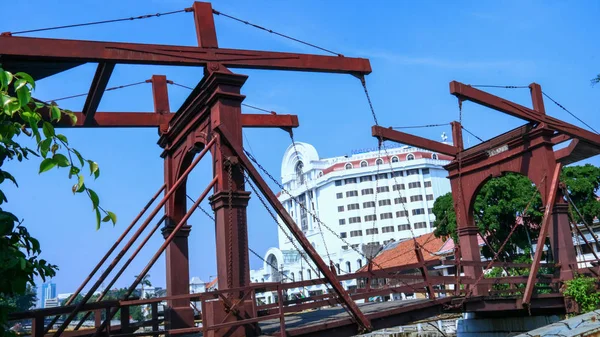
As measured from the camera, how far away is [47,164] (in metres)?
3.25

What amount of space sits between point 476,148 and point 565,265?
4.02m

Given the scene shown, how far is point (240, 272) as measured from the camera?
27.7 ft

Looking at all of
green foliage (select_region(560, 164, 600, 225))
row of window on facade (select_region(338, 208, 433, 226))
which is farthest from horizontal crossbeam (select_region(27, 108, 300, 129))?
row of window on facade (select_region(338, 208, 433, 226))

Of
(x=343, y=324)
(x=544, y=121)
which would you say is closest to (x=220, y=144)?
(x=343, y=324)

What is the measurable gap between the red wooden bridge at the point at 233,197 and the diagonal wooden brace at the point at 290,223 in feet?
0.07

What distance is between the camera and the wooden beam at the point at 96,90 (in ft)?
30.1

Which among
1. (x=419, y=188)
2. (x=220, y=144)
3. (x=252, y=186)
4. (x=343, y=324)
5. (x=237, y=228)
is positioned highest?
(x=419, y=188)

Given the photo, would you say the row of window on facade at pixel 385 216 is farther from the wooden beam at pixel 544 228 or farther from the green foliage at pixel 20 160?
the green foliage at pixel 20 160

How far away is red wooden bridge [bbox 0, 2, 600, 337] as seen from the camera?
821 centimetres

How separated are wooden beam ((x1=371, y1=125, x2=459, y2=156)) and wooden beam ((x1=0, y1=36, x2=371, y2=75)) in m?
3.77

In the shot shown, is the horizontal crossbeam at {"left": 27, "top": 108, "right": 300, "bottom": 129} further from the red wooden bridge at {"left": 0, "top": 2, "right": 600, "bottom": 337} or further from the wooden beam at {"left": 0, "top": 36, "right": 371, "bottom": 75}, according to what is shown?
the wooden beam at {"left": 0, "top": 36, "right": 371, "bottom": 75}

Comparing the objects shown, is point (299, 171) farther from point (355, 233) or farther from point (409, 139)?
point (409, 139)

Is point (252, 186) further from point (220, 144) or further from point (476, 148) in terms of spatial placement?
point (476, 148)

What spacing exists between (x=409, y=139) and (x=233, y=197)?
7.65 meters
